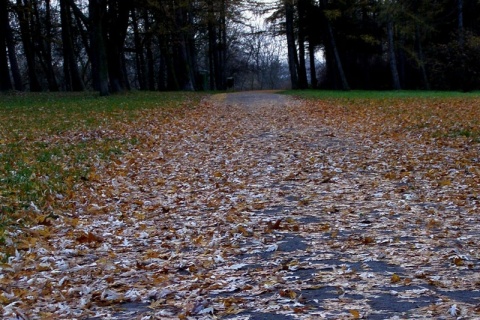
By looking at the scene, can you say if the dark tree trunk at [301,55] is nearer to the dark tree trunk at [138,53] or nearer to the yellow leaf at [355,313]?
the dark tree trunk at [138,53]

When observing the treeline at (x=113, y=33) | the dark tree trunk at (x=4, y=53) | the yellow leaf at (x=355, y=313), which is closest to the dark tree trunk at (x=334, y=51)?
the treeline at (x=113, y=33)

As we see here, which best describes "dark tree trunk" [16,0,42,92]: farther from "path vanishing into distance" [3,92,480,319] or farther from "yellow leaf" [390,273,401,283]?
"yellow leaf" [390,273,401,283]

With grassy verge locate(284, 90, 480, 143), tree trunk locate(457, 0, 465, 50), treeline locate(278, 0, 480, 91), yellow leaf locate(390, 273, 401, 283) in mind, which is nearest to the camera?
yellow leaf locate(390, 273, 401, 283)

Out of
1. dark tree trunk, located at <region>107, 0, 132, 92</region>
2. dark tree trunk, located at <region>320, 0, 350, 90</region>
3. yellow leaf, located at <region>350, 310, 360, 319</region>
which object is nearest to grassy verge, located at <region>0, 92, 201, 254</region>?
yellow leaf, located at <region>350, 310, 360, 319</region>

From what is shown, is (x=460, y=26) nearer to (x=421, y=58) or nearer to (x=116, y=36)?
(x=421, y=58)

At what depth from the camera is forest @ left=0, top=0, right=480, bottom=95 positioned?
32.2 metres

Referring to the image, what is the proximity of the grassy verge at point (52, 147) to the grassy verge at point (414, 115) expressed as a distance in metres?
6.11

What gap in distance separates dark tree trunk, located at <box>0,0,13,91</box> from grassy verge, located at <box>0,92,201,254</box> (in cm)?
955

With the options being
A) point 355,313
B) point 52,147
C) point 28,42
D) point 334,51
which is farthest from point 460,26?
point 355,313

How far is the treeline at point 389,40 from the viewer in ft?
110

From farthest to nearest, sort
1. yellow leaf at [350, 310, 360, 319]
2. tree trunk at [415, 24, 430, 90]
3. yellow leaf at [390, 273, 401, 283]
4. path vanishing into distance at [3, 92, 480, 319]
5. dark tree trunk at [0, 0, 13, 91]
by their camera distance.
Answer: tree trunk at [415, 24, 430, 90] → dark tree trunk at [0, 0, 13, 91] → yellow leaf at [390, 273, 401, 283] → path vanishing into distance at [3, 92, 480, 319] → yellow leaf at [350, 310, 360, 319]

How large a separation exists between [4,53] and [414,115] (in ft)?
78.7

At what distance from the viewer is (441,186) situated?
854cm

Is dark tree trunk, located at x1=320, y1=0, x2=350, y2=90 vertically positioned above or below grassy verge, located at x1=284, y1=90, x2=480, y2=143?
above
